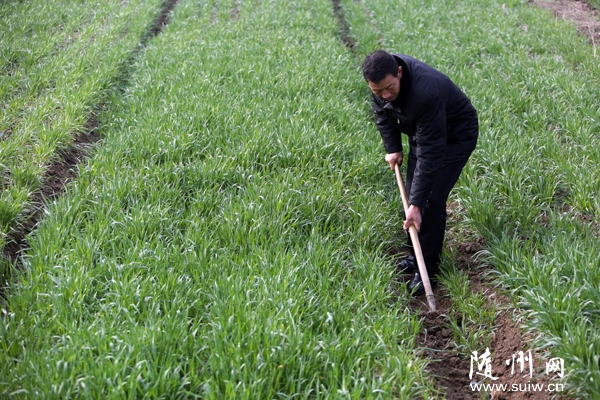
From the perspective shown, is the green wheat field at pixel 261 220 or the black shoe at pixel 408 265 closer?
the green wheat field at pixel 261 220

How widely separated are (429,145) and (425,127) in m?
0.12

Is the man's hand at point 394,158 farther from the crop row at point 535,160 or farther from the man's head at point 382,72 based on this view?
the man's head at point 382,72

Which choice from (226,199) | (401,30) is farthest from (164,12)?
(226,199)

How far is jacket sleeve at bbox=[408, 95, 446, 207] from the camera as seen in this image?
11.9ft

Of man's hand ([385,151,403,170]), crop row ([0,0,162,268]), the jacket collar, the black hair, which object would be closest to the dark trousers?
man's hand ([385,151,403,170])

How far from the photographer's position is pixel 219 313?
A: 10.4 ft

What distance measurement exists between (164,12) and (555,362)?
10554 millimetres

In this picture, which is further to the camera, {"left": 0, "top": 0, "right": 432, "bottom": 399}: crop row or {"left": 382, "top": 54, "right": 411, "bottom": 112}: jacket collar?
{"left": 382, "top": 54, "right": 411, "bottom": 112}: jacket collar

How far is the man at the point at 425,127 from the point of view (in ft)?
11.8

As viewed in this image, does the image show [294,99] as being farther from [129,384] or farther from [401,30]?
[129,384]

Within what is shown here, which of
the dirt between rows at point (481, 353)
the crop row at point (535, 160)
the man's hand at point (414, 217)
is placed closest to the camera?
the dirt between rows at point (481, 353)

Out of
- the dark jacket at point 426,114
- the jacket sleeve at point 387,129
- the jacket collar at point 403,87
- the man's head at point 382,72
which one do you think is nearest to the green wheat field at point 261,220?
the jacket sleeve at point 387,129

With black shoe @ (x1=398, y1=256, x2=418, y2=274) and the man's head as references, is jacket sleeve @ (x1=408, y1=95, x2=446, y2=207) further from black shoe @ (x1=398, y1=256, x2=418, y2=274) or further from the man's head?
black shoe @ (x1=398, y1=256, x2=418, y2=274)

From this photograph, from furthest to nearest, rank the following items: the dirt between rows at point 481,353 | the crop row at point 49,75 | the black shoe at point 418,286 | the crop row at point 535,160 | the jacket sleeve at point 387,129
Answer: the crop row at point 49,75 → the jacket sleeve at point 387,129 → the black shoe at point 418,286 → the crop row at point 535,160 → the dirt between rows at point 481,353
